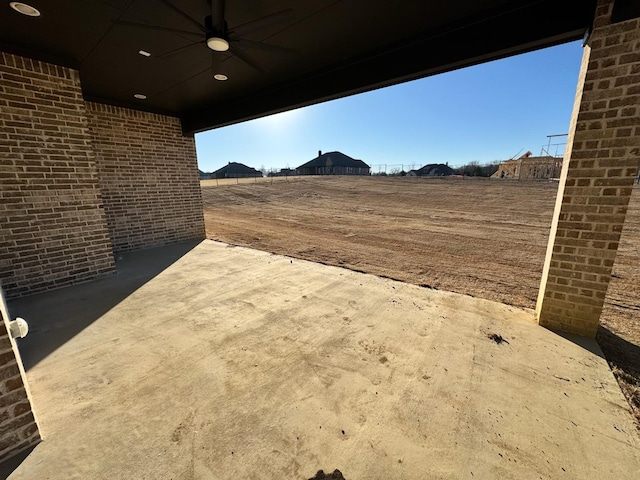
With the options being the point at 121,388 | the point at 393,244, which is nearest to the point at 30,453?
the point at 121,388

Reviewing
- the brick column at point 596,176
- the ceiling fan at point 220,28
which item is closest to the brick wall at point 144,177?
the ceiling fan at point 220,28

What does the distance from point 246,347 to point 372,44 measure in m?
3.71

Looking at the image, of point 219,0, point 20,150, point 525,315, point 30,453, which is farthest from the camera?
point 20,150

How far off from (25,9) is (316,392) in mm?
4431

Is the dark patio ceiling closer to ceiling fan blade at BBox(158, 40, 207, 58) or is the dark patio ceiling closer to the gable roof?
ceiling fan blade at BBox(158, 40, 207, 58)

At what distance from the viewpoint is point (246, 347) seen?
2.35 meters

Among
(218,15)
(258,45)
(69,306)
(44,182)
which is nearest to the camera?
(218,15)

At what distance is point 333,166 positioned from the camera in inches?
1693

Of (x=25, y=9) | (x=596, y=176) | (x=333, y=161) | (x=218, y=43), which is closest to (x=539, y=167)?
(x=596, y=176)

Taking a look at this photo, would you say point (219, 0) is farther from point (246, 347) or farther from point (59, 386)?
point (59, 386)

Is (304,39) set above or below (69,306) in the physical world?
above

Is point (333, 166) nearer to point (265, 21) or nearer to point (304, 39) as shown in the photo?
point (304, 39)

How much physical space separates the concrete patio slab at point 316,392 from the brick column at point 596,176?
15.9 inches

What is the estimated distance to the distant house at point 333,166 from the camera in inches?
1694
